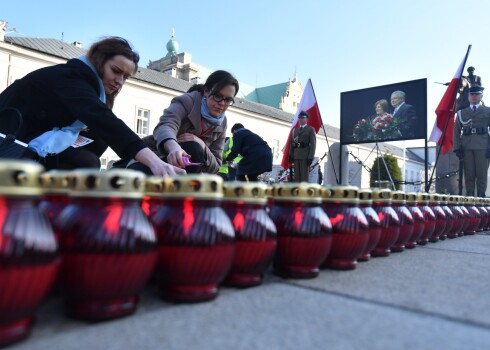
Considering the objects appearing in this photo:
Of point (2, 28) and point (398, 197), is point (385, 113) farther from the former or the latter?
point (2, 28)

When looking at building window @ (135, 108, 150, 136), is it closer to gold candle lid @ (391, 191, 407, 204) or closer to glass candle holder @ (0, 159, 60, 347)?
gold candle lid @ (391, 191, 407, 204)

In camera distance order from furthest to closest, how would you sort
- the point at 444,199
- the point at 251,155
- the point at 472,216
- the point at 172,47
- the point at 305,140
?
1. the point at 172,47
2. the point at 305,140
3. the point at 251,155
4. the point at 472,216
5. the point at 444,199

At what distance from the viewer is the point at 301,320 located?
2.39 ft

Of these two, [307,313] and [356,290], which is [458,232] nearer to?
[356,290]

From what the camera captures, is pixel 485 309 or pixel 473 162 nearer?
pixel 485 309

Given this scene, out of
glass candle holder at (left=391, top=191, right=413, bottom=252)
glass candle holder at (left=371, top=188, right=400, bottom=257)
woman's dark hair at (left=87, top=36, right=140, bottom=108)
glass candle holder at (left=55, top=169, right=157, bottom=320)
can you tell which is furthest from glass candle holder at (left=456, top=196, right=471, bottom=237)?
glass candle holder at (left=55, top=169, right=157, bottom=320)

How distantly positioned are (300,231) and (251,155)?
3.02 m

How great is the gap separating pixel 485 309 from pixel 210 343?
0.64 meters

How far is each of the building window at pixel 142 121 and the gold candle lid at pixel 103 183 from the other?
1749 cm

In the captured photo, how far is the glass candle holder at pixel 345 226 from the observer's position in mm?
1195

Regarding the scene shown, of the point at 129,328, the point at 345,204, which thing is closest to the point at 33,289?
the point at 129,328

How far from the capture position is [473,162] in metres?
5.36

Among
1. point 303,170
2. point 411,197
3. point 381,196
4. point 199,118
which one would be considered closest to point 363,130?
point 303,170

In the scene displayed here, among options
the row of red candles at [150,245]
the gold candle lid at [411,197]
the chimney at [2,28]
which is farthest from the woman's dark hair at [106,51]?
the chimney at [2,28]
